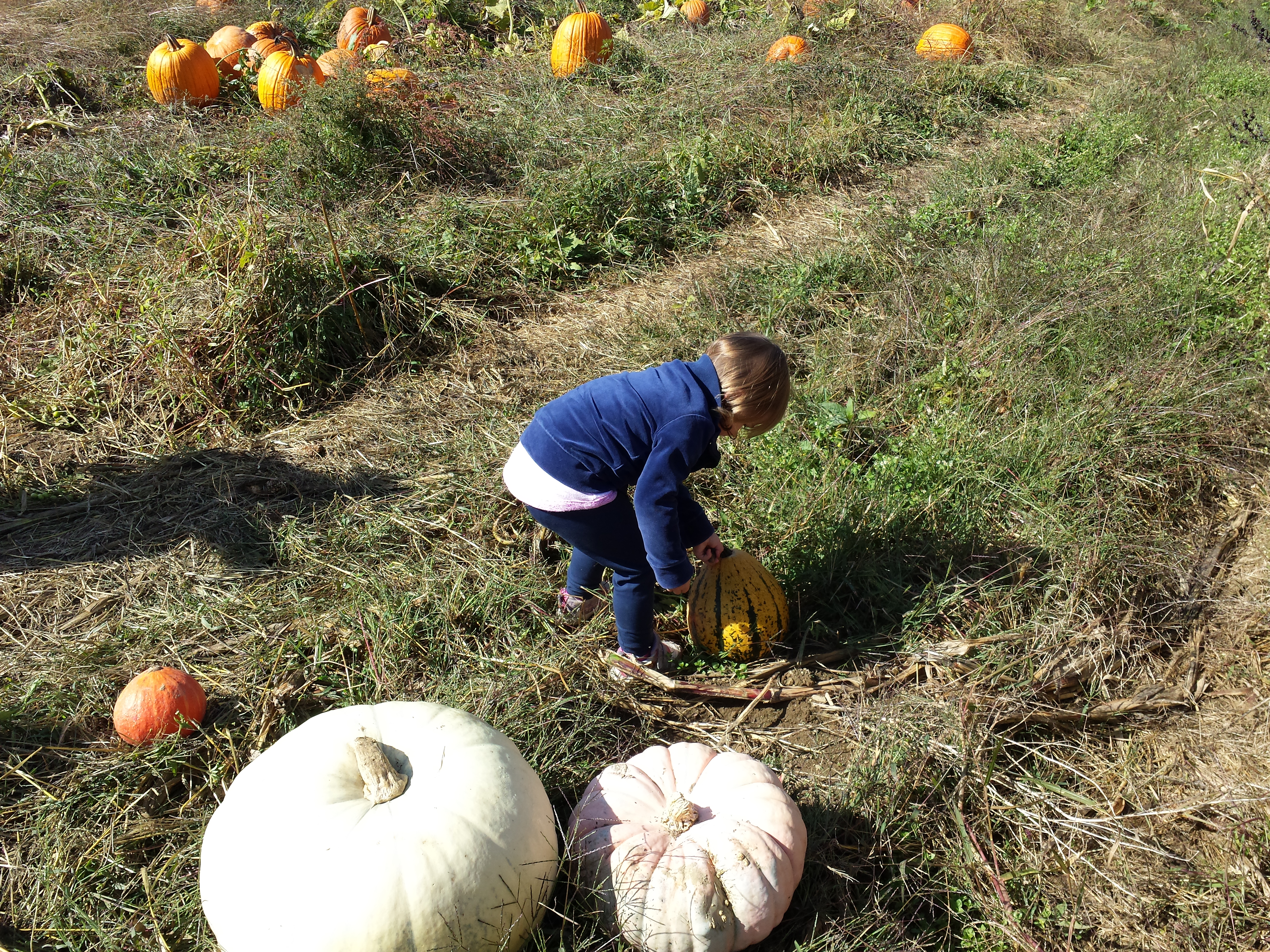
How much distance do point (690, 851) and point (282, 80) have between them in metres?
6.84

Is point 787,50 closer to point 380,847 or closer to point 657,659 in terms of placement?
point 657,659

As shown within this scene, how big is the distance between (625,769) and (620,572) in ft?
2.45

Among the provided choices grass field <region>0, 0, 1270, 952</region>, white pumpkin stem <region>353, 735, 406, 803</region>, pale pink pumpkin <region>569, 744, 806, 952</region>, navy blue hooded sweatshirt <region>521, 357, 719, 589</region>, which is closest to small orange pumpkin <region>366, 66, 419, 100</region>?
grass field <region>0, 0, 1270, 952</region>

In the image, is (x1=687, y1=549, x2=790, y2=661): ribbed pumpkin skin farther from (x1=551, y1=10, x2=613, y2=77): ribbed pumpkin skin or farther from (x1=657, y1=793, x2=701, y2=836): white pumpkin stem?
(x1=551, y1=10, x2=613, y2=77): ribbed pumpkin skin

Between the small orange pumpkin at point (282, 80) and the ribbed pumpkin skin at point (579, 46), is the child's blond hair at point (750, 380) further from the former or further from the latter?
the ribbed pumpkin skin at point (579, 46)

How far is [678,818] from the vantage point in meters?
2.30

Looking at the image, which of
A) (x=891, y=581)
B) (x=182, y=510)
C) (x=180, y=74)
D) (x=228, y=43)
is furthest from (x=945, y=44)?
(x=182, y=510)

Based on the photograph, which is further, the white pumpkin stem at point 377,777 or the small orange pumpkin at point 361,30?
the small orange pumpkin at point 361,30

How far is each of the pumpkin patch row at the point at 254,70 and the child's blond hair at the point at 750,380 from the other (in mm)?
4833

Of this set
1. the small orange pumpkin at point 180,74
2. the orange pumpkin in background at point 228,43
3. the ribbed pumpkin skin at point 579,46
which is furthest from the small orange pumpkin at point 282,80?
the ribbed pumpkin skin at point 579,46

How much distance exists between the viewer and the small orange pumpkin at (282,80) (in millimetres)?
6879

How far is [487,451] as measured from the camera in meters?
4.19

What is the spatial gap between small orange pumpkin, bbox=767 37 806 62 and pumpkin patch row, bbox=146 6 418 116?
3.49 meters

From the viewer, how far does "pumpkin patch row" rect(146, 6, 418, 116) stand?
271 inches
